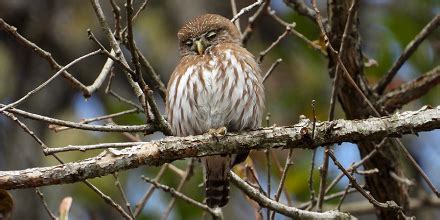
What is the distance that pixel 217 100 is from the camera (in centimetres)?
535

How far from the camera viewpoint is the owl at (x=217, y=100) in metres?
5.36

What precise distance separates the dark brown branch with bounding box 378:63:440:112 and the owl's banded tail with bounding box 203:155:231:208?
119 centimetres

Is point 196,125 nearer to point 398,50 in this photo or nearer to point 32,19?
point 398,50

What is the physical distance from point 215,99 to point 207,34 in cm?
85

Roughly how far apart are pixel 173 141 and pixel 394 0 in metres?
6.42

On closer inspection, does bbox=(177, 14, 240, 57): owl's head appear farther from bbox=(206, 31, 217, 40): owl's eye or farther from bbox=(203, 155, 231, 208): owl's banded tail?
bbox=(203, 155, 231, 208): owl's banded tail

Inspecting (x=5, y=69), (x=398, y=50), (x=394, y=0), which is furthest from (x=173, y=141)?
(x=394, y=0)

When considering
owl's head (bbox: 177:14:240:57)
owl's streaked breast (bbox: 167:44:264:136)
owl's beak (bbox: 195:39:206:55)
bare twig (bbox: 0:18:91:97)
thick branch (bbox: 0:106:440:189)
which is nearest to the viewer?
bare twig (bbox: 0:18:91:97)

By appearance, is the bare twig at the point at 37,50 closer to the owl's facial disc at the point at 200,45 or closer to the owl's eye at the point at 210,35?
the owl's facial disc at the point at 200,45

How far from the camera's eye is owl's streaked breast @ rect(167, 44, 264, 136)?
17.6 feet

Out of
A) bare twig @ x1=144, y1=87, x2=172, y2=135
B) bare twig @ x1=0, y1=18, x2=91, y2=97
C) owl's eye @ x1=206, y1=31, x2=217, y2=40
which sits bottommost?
bare twig @ x1=0, y1=18, x2=91, y2=97

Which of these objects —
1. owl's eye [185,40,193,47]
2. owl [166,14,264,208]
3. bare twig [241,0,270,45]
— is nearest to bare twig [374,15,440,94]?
owl [166,14,264,208]

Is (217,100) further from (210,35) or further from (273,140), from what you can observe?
(273,140)

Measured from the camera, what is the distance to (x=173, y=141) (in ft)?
14.3
